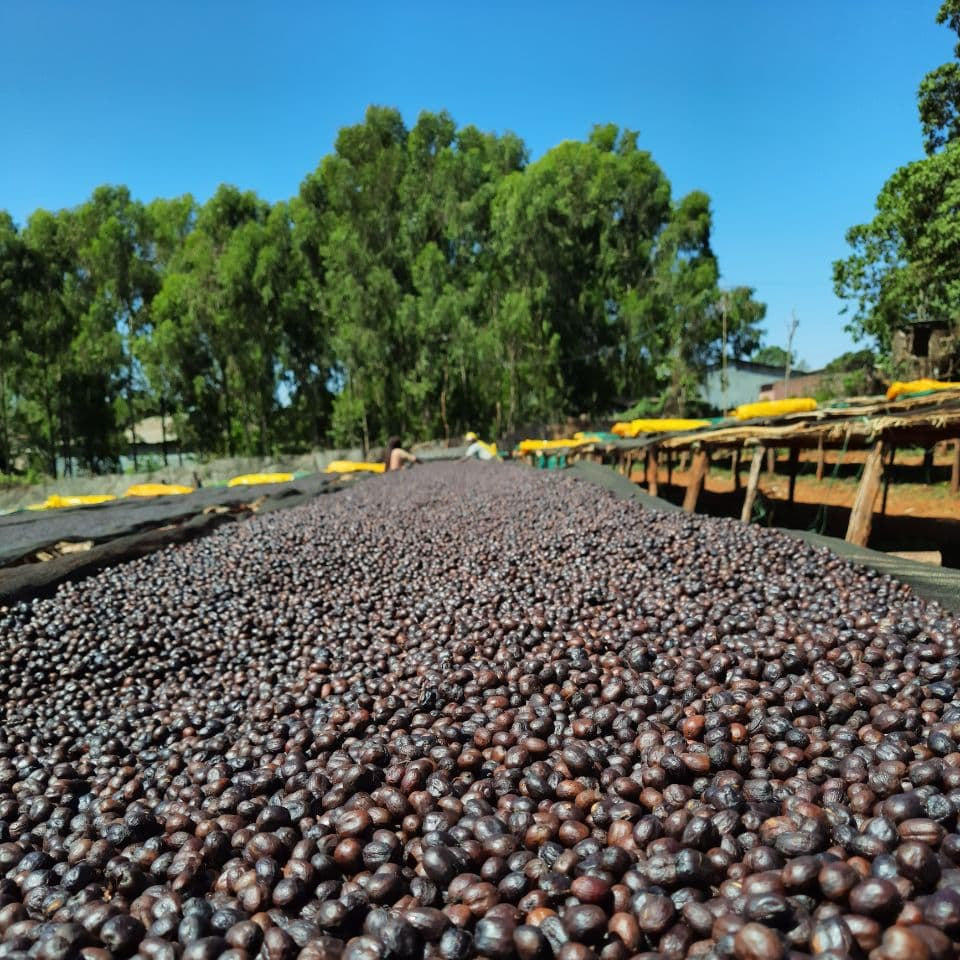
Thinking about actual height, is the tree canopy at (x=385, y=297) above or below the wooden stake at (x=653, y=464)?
above

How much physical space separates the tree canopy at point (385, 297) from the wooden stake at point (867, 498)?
24.1 m

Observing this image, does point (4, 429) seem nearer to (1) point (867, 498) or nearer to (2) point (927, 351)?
(1) point (867, 498)

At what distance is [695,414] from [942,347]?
492 inches

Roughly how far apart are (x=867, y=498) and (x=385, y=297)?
27.7 meters

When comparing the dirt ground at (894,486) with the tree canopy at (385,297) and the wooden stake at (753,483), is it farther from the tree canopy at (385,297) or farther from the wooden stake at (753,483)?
the tree canopy at (385,297)

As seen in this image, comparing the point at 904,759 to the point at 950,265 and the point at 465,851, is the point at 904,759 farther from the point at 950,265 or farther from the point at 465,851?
the point at 950,265

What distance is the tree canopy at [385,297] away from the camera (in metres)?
30.8

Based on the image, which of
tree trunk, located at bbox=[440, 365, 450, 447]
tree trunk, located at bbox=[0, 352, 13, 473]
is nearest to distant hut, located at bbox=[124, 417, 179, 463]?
tree trunk, located at bbox=[0, 352, 13, 473]

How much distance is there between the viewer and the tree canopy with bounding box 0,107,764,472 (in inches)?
1212

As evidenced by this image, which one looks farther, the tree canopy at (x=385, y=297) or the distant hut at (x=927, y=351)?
the tree canopy at (x=385, y=297)

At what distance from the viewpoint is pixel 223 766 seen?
2.70 metres

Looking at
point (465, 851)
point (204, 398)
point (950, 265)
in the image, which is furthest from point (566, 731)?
point (204, 398)

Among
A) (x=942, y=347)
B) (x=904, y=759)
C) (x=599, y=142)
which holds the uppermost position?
(x=599, y=142)

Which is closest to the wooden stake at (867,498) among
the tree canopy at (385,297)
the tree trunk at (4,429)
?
the tree canopy at (385,297)
